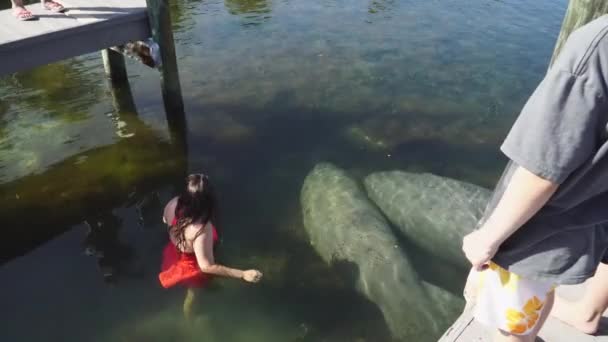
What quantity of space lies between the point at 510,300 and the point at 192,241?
2.98 m

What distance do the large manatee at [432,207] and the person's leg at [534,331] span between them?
3021mm

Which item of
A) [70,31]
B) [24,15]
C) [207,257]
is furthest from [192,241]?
[24,15]

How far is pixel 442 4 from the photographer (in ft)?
47.3

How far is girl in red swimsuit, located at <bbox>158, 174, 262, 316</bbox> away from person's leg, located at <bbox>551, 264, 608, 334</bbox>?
2.73 meters

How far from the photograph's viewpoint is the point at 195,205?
421cm

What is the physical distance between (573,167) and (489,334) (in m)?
1.94

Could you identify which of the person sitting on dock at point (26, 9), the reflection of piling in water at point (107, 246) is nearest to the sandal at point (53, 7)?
the person sitting on dock at point (26, 9)

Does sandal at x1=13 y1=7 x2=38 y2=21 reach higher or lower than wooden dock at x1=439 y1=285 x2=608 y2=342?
higher

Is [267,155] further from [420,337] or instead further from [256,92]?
[420,337]

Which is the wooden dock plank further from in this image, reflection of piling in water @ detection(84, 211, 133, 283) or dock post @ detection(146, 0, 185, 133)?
reflection of piling in water @ detection(84, 211, 133, 283)

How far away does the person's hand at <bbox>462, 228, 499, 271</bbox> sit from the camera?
203 cm

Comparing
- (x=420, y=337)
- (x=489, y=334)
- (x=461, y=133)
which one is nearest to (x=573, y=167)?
(x=489, y=334)

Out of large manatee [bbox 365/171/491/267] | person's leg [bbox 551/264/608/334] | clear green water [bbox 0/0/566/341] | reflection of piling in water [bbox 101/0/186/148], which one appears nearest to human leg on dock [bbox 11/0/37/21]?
reflection of piling in water [bbox 101/0/186/148]

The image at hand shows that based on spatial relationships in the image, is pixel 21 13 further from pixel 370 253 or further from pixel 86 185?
pixel 370 253
